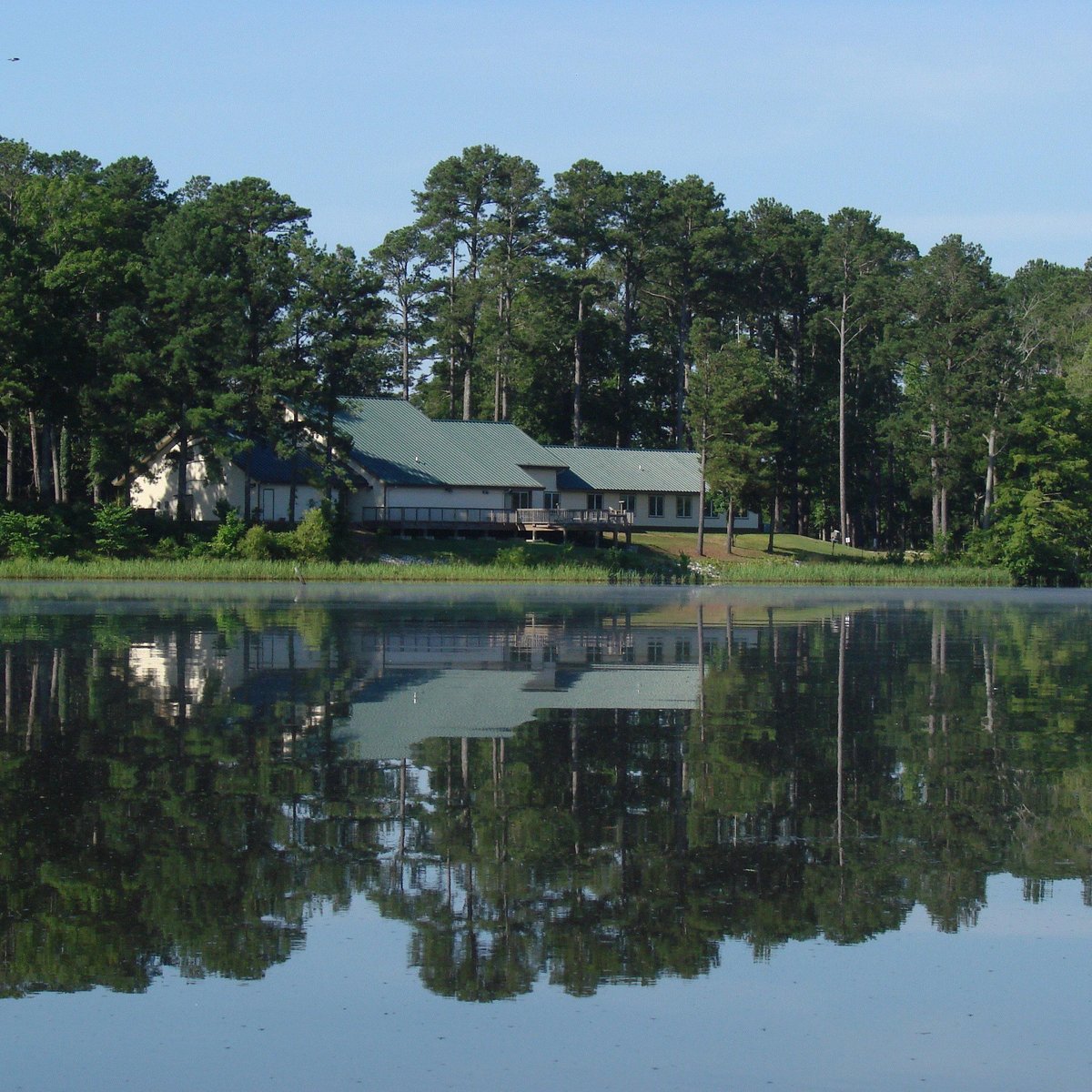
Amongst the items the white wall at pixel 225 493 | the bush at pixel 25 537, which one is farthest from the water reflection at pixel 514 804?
the white wall at pixel 225 493

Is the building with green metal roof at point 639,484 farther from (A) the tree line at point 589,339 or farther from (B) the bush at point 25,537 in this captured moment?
(B) the bush at point 25,537

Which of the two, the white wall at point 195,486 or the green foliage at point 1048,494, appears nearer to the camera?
the green foliage at point 1048,494

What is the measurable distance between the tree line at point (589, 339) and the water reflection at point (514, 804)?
4224 centimetres

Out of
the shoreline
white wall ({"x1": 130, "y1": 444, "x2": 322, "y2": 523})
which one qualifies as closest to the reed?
the shoreline

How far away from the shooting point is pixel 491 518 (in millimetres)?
79188

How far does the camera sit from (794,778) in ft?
47.9

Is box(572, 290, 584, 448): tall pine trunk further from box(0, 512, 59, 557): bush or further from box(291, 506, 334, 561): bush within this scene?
box(0, 512, 59, 557): bush

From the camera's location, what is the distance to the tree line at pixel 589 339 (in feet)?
222

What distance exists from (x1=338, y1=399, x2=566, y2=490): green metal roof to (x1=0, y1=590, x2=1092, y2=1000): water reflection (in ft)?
166

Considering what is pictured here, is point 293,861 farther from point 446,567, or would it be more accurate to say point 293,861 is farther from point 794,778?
point 446,567

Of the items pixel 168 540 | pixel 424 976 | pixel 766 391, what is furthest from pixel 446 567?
pixel 424 976

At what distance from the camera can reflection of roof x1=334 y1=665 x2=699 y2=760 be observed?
1752 centimetres

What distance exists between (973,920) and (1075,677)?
16.5 meters

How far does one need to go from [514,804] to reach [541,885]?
110 inches
